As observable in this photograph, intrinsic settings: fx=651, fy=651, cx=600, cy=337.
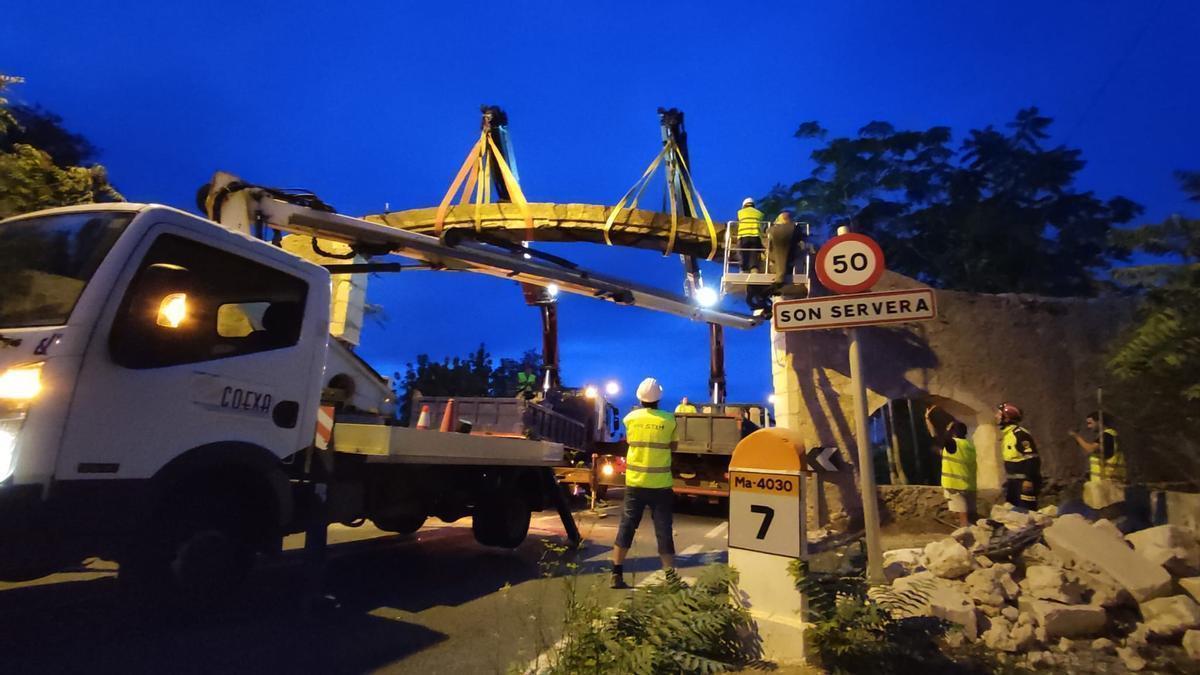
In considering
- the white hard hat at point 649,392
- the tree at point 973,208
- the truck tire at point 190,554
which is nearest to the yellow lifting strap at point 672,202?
the white hard hat at point 649,392

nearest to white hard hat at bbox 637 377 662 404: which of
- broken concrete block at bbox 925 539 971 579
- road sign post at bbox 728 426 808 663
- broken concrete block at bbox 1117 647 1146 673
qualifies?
road sign post at bbox 728 426 808 663

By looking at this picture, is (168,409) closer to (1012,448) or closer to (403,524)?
(403,524)

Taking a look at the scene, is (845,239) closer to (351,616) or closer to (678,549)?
(351,616)

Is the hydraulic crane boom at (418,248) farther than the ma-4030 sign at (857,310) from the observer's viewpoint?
Yes

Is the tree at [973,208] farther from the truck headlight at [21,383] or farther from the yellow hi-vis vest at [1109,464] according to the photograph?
the truck headlight at [21,383]

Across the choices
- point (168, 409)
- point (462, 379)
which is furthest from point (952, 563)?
point (462, 379)

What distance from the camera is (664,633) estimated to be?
3.48m

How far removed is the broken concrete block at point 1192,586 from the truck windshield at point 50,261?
739cm

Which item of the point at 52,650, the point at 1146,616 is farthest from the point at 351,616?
Answer: the point at 1146,616

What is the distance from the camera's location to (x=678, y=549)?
28.8 feet

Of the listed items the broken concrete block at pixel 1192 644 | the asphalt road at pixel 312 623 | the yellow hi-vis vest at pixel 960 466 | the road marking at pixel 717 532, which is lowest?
the asphalt road at pixel 312 623

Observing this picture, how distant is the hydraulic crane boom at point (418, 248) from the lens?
7055mm

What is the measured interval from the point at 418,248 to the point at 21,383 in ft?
18.6

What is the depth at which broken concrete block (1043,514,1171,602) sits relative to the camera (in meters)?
4.50
